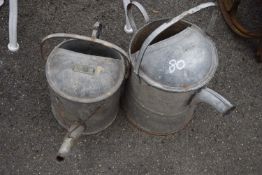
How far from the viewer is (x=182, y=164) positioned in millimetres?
2217

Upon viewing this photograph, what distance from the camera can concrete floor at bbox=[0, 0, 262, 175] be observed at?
2166mm

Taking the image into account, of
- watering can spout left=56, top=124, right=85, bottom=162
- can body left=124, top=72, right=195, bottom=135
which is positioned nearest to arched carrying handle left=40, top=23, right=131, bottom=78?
can body left=124, top=72, right=195, bottom=135

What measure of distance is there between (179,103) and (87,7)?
1.06m

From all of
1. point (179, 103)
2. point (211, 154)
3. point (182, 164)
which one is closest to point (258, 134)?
point (211, 154)

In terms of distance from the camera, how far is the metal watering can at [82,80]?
1.85 meters

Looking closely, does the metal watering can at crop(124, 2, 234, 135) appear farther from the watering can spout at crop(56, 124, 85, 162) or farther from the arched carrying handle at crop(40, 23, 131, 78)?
the watering can spout at crop(56, 124, 85, 162)

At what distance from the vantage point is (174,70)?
1.81 m

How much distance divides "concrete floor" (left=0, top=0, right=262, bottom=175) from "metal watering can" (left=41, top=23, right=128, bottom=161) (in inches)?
10.6

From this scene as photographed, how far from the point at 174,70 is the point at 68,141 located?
1.89 ft

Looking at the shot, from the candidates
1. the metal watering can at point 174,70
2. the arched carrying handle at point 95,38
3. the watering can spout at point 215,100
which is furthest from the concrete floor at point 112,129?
the arched carrying handle at point 95,38

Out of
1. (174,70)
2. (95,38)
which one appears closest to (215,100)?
(174,70)

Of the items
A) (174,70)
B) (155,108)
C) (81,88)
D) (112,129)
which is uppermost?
(174,70)

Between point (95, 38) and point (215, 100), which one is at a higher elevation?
point (95, 38)

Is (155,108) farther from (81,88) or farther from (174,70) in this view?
(81,88)
